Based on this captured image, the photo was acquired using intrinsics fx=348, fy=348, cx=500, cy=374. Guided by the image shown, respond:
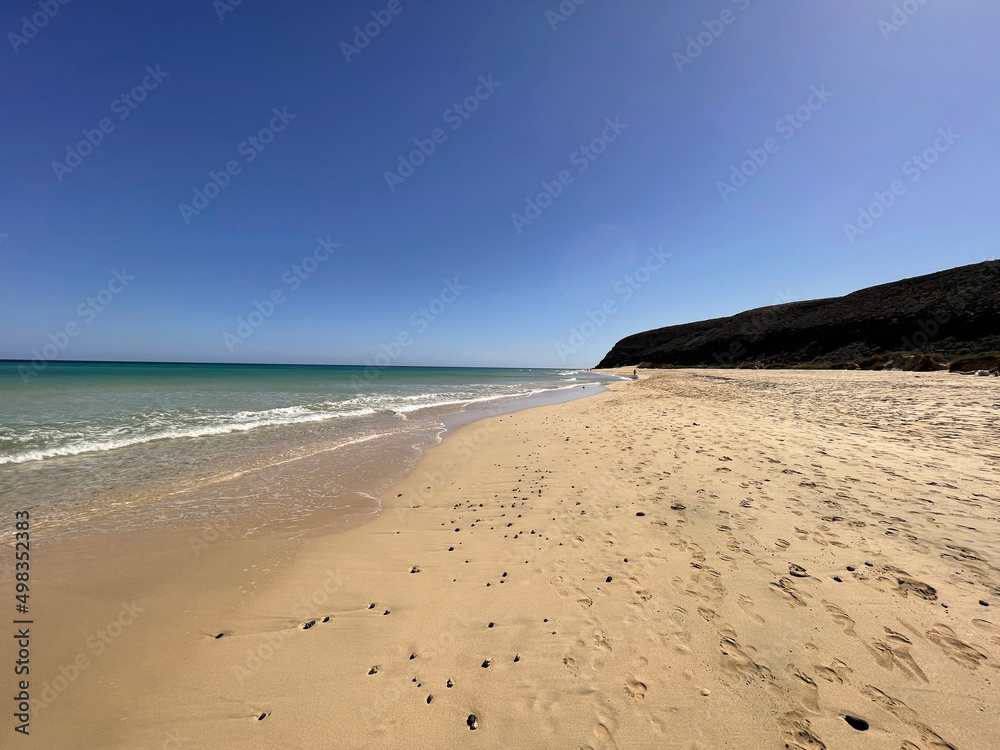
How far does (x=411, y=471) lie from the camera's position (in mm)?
9281

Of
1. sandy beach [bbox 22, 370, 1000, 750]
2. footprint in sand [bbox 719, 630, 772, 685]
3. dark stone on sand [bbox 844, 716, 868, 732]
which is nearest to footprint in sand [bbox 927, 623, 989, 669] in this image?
sandy beach [bbox 22, 370, 1000, 750]

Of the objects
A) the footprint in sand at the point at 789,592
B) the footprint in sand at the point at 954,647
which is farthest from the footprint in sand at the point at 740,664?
the footprint in sand at the point at 954,647

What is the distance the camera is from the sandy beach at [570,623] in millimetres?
2637

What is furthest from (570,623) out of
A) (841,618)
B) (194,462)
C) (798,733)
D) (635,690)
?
(194,462)

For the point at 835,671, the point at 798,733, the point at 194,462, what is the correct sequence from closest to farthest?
the point at 798,733
the point at 835,671
the point at 194,462

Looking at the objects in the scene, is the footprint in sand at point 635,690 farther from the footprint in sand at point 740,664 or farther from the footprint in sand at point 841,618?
the footprint in sand at point 841,618

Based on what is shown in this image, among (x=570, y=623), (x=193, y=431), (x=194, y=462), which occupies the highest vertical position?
(x=193, y=431)

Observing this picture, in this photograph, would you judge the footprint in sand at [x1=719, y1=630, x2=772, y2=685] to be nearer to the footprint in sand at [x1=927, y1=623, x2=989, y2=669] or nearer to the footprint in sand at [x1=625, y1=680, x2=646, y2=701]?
the footprint in sand at [x1=625, y1=680, x2=646, y2=701]

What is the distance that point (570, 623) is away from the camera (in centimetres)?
365

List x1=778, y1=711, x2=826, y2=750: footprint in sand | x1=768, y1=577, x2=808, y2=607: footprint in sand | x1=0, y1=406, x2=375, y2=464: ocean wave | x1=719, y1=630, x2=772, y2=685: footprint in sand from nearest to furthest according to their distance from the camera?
x1=778, y1=711, x2=826, y2=750: footprint in sand, x1=719, y1=630, x2=772, y2=685: footprint in sand, x1=768, y1=577, x2=808, y2=607: footprint in sand, x1=0, y1=406, x2=375, y2=464: ocean wave

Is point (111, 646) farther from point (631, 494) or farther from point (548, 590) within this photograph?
point (631, 494)

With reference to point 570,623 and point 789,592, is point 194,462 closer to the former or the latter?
point 570,623

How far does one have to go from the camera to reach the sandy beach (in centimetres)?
264

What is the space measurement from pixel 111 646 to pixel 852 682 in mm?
6853
